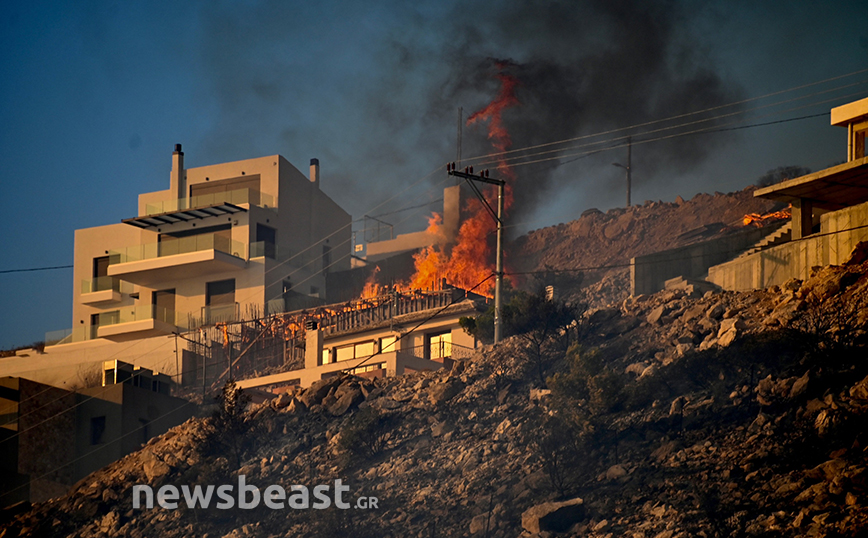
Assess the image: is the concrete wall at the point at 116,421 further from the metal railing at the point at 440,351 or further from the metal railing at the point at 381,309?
the metal railing at the point at 440,351

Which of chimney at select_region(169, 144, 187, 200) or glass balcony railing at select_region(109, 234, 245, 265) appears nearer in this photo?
glass balcony railing at select_region(109, 234, 245, 265)

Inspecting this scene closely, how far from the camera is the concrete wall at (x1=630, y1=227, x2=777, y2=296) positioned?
39250 mm

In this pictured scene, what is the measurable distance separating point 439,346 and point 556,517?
58.9 feet

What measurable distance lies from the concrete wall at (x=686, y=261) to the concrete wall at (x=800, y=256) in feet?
4.02

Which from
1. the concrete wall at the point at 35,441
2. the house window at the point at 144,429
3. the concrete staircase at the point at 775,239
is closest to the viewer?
the concrete staircase at the point at 775,239

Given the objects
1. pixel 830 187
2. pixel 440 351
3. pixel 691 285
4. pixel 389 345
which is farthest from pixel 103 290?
pixel 830 187

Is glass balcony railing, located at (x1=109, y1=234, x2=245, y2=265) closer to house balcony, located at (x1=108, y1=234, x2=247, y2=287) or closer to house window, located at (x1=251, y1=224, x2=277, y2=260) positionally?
house balcony, located at (x1=108, y1=234, x2=247, y2=287)

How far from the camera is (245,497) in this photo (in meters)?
32.9

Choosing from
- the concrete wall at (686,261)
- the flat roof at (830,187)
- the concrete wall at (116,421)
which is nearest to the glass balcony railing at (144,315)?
the concrete wall at (116,421)

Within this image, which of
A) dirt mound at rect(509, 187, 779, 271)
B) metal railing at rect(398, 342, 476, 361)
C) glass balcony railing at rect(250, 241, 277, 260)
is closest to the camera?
metal railing at rect(398, 342, 476, 361)

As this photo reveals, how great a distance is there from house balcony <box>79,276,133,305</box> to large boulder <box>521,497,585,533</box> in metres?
38.8

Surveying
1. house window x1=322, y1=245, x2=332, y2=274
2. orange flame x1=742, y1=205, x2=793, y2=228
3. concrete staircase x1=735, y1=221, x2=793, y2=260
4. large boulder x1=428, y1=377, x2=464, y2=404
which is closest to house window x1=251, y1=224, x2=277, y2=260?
Answer: house window x1=322, y1=245, x2=332, y2=274

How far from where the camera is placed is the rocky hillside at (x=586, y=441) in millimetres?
24266

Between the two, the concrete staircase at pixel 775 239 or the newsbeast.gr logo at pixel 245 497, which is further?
the concrete staircase at pixel 775 239
